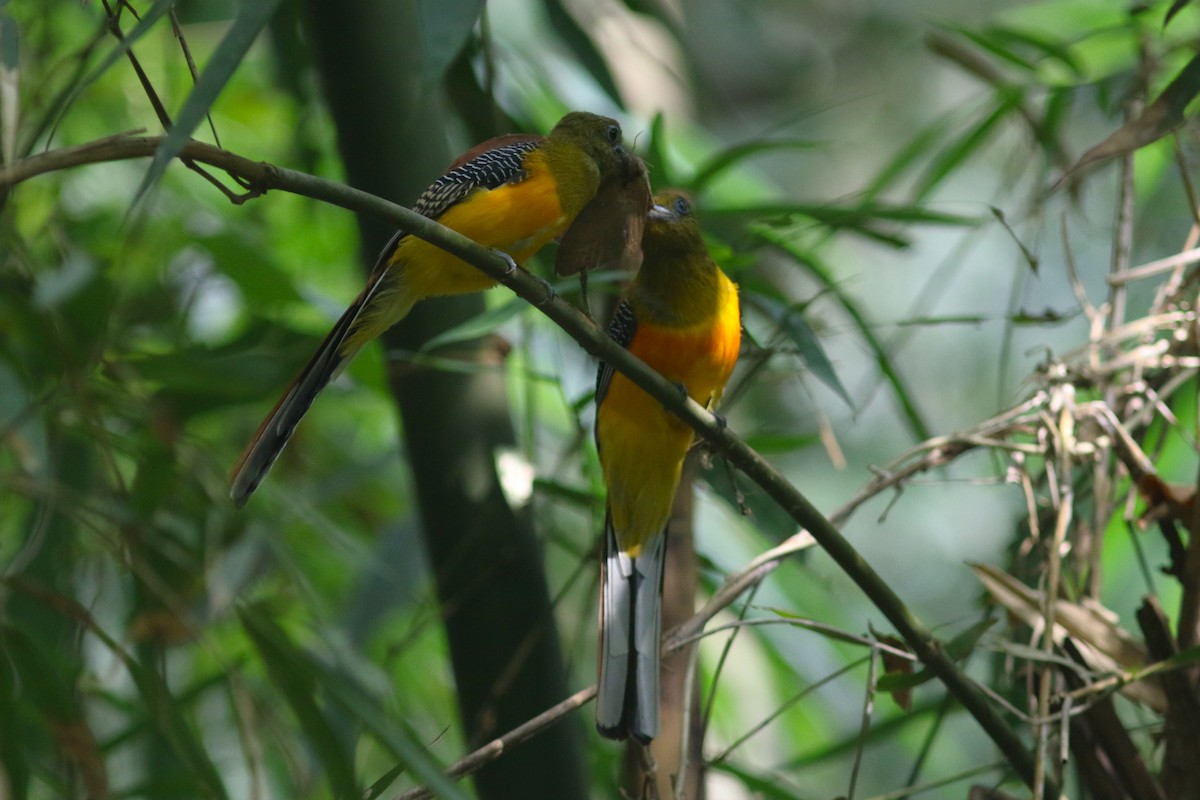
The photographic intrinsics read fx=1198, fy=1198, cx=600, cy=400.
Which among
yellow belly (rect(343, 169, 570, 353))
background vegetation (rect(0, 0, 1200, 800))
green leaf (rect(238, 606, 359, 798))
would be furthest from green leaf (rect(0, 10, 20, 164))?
green leaf (rect(238, 606, 359, 798))

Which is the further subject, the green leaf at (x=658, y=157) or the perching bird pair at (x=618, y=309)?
the green leaf at (x=658, y=157)

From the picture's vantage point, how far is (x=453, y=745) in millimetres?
4199

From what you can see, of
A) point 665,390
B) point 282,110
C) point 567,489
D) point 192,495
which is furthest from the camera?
point 282,110

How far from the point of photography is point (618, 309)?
2527mm

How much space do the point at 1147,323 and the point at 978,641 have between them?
665mm

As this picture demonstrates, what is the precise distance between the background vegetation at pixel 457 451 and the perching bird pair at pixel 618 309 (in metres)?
0.09

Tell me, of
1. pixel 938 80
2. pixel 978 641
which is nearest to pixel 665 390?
pixel 978 641

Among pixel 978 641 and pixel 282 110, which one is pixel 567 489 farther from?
pixel 282 110

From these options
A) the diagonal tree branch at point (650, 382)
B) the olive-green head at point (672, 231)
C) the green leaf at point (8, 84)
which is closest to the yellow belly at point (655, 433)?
the olive-green head at point (672, 231)

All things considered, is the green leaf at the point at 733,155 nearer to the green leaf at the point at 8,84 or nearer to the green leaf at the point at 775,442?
the green leaf at the point at 775,442

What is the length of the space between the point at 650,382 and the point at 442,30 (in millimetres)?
497

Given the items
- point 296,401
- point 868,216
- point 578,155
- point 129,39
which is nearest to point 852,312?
point 868,216

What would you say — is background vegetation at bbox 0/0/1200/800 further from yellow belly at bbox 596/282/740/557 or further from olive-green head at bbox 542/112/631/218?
olive-green head at bbox 542/112/631/218

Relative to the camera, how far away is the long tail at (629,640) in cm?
195
